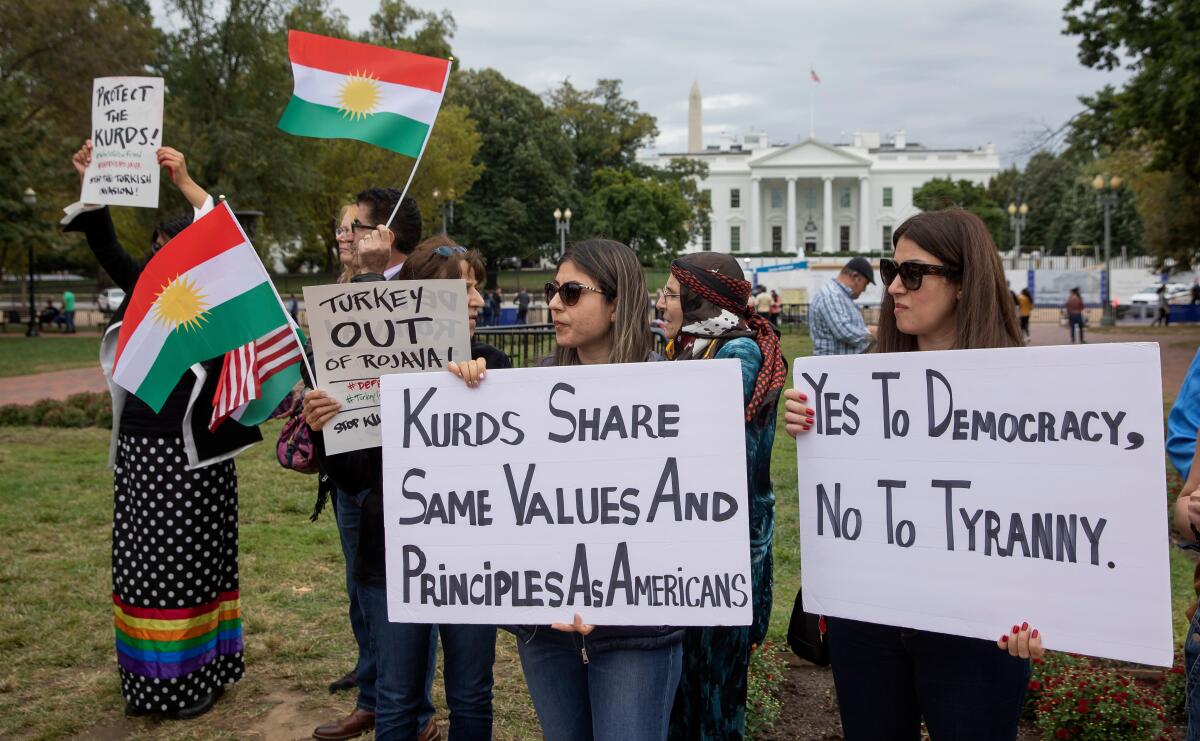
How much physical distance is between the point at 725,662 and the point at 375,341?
155cm

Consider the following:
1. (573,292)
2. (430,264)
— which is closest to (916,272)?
(573,292)

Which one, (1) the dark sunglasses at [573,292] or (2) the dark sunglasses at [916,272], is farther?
(1) the dark sunglasses at [573,292]

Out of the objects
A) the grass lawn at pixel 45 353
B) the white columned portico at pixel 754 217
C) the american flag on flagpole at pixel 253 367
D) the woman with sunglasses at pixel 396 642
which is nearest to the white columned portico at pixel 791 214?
the white columned portico at pixel 754 217

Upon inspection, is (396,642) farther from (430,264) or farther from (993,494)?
(993,494)

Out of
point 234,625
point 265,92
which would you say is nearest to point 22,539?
point 234,625

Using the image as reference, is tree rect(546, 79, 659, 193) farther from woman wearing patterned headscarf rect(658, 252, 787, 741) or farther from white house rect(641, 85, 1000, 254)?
woman wearing patterned headscarf rect(658, 252, 787, 741)

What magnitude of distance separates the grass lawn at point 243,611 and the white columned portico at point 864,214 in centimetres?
10540

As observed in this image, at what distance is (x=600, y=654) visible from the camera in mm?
2693

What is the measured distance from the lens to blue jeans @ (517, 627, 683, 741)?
264 centimetres

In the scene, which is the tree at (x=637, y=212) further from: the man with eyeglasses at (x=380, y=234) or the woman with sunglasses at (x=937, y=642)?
the woman with sunglasses at (x=937, y=642)

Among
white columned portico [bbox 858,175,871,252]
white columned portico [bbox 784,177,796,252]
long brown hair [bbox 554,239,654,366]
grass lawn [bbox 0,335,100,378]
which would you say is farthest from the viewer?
white columned portico [bbox 858,175,871,252]

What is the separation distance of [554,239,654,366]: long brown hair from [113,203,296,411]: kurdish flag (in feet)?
3.78

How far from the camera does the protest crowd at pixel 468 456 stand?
2.64 m

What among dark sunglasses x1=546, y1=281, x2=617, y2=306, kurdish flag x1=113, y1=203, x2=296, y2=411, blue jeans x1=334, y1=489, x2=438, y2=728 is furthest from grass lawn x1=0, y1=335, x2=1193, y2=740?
dark sunglasses x1=546, y1=281, x2=617, y2=306
